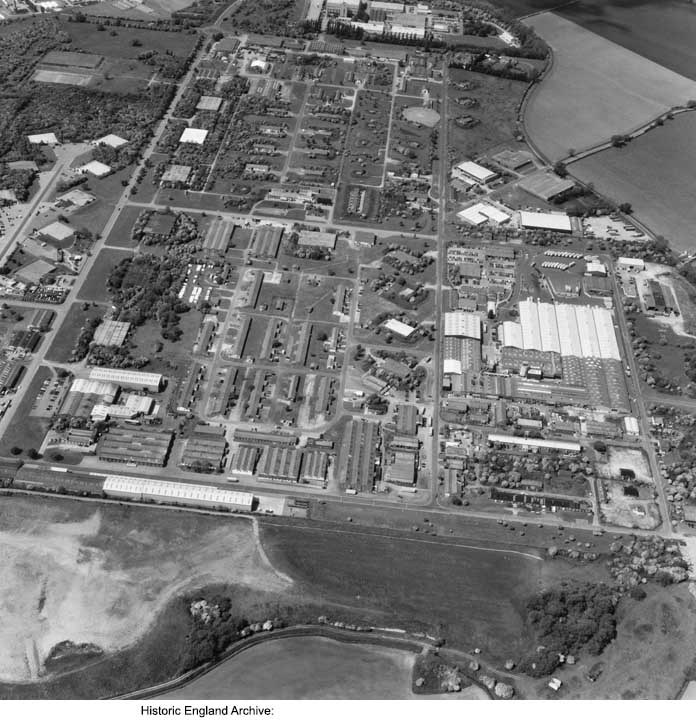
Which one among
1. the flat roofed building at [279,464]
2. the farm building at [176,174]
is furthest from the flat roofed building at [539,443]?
the farm building at [176,174]

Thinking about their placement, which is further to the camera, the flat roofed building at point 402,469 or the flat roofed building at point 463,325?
the flat roofed building at point 463,325

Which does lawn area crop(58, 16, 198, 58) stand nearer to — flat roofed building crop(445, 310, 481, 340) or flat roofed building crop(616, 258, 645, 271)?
flat roofed building crop(445, 310, 481, 340)

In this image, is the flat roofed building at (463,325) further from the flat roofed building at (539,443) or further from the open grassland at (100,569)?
the open grassland at (100,569)

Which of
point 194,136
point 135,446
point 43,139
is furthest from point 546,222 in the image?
point 43,139

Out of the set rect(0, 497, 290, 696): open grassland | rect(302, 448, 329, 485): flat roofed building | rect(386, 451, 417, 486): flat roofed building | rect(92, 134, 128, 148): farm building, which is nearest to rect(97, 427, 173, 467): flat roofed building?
rect(0, 497, 290, 696): open grassland

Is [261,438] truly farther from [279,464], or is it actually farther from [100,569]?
[100,569]

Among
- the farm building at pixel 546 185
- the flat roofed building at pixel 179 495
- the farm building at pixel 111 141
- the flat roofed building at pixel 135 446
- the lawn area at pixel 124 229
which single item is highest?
the farm building at pixel 546 185
